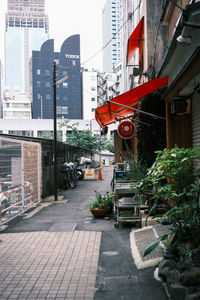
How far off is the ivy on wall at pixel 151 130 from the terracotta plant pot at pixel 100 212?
6.57ft

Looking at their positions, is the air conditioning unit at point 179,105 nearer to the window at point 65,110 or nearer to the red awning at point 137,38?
the red awning at point 137,38

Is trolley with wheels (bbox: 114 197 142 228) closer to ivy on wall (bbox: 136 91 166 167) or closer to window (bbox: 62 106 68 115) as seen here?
ivy on wall (bbox: 136 91 166 167)

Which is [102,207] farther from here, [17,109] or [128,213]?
[17,109]

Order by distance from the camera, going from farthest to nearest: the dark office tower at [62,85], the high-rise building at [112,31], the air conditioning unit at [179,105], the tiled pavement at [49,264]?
the high-rise building at [112,31]
the dark office tower at [62,85]
the air conditioning unit at [179,105]
the tiled pavement at [49,264]

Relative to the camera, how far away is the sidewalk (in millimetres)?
4125

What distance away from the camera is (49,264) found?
5164 mm

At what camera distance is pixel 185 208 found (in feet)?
13.1

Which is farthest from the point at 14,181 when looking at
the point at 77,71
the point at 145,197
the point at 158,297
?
the point at 77,71

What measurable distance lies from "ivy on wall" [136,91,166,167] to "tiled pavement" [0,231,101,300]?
12.2 feet

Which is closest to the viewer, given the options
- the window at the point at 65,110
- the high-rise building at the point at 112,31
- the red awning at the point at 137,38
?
the red awning at the point at 137,38

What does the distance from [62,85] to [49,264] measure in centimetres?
9309

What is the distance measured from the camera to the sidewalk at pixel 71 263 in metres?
4.12

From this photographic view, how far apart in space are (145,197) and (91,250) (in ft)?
8.72

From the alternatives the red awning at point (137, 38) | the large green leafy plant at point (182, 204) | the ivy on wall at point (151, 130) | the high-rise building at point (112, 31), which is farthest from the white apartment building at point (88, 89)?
the large green leafy plant at point (182, 204)
